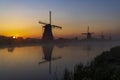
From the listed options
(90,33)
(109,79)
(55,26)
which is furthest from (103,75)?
(90,33)

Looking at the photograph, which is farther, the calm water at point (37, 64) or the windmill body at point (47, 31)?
the windmill body at point (47, 31)

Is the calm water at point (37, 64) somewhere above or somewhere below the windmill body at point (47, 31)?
below

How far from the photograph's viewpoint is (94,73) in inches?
564

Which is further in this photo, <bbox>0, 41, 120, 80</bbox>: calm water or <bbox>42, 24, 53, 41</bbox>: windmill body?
<bbox>42, 24, 53, 41</bbox>: windmill body

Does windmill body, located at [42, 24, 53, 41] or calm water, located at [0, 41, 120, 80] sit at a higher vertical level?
windmill body, located at [42, 24, 53, 41]

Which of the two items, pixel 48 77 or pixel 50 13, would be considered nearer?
pixel 48 77

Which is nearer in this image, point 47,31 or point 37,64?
point 37,64

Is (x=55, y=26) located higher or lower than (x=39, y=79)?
higher

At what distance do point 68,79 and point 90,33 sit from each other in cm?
10090

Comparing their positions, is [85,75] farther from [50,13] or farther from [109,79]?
[50,13]

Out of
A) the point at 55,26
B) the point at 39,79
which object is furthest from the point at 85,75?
the point at 55,26

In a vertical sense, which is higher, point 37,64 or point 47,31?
point 47,31

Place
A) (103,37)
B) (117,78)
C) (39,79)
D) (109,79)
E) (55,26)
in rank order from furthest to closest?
(103,37)
(55,26)
(39,79)
(109,79)
(117,78)

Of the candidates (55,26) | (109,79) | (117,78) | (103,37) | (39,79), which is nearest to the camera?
(117,78)
